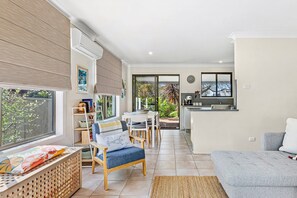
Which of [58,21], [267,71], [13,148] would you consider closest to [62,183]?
[13,148]

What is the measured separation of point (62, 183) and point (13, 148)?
65 cm

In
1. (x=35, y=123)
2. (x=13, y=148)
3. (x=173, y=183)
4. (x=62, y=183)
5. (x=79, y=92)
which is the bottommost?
(x=173, y=183)

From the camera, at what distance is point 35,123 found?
261 cm

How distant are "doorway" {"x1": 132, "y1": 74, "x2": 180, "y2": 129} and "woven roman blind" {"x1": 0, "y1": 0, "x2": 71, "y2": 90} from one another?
4.64m

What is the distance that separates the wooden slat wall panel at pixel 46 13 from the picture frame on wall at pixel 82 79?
0.82 meters

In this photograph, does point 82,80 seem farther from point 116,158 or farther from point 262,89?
point 262,89

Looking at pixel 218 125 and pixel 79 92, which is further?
pixel 218 125

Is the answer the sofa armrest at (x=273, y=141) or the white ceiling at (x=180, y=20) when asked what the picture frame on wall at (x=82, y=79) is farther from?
the sofa armrest at (x=273, y=141)

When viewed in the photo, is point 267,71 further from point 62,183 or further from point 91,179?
point 62,183

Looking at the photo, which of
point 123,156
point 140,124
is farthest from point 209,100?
point 123,156

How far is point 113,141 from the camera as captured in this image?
2.93m

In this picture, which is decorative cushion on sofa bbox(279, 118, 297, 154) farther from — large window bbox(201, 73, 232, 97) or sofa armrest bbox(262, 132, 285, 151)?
large window bbox(201, 73, 232, 97)

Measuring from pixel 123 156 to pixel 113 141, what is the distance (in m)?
0.32

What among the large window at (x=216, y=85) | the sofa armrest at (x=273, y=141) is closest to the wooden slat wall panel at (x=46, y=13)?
the sofa armrest at (x=273, y=141)
